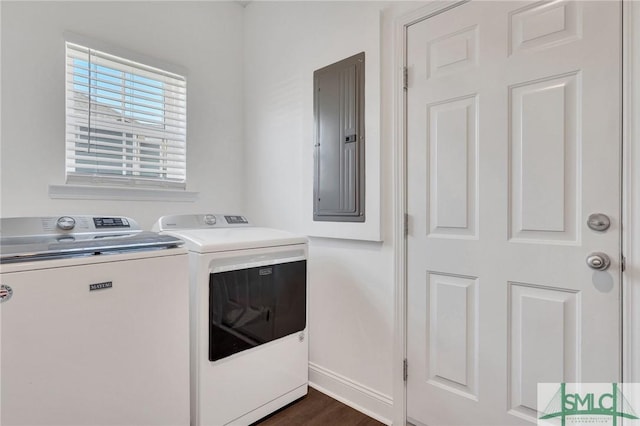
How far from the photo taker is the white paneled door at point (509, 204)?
1.17 m

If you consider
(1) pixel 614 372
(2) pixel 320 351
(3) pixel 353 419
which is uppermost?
(1) pixel 614 372

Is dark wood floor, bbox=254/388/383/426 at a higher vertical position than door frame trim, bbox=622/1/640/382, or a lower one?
lower

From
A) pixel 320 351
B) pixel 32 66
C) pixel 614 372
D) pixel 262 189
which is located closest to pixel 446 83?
pixel 614 372

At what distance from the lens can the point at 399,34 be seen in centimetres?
167

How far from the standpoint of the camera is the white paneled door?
46.1 inches

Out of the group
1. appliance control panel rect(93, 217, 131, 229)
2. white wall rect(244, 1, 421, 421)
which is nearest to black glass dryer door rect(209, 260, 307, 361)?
white wall rect(244, 1, 421, 421)

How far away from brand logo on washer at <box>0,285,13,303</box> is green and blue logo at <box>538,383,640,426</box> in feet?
6.43

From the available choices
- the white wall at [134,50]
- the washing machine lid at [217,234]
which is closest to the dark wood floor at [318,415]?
the washing machine lid at [217,234]

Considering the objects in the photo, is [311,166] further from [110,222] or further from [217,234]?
[110,222]

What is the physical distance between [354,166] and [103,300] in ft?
4.42

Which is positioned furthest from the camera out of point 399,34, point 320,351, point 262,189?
point 262,189

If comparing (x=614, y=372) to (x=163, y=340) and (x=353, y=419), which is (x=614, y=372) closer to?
(x=353, y=419)

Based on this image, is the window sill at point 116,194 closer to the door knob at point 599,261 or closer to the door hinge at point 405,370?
Answer: the door hinge at point 405,370

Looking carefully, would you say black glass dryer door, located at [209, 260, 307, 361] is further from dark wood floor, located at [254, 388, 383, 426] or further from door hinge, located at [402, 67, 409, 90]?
door hinge, located at [402, 67, 409, 90]
